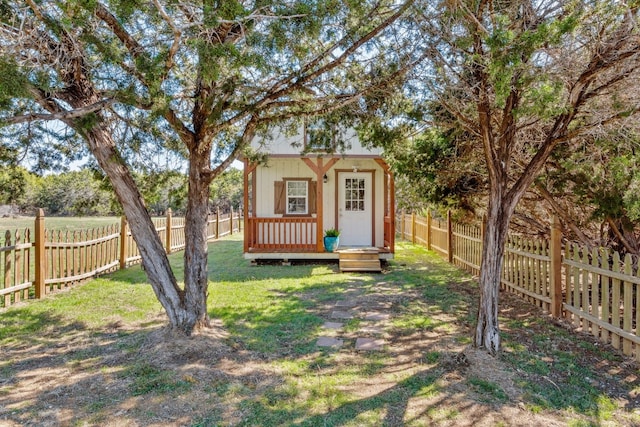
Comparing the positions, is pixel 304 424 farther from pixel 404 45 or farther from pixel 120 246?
pixel 120 246

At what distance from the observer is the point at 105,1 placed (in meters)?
3.57

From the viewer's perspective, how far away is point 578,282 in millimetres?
5012

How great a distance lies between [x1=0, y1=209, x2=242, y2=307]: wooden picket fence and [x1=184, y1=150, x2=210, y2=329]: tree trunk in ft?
11.5

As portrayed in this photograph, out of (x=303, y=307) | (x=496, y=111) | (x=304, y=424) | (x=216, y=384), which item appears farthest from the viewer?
(x=303, y=307)

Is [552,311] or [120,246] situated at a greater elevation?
[120,246]

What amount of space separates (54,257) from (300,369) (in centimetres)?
565

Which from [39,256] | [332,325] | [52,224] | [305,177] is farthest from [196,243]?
[52,224]

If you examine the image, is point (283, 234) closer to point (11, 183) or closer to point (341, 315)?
point (341, 315)

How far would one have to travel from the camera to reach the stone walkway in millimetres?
4520

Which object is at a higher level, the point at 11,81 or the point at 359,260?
the point at 11,81

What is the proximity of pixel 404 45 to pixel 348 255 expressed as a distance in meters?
6.10

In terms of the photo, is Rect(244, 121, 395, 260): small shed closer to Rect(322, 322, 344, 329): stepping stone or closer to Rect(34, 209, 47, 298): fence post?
Rect(34, 209, 47, 298): fence post

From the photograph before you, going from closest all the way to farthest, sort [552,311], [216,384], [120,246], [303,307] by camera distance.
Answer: [216,384]
[552,311]
[303,307]
[120,246]

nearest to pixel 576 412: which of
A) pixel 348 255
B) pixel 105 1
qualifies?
pixel 105 1
